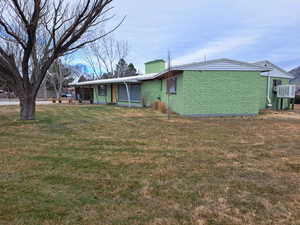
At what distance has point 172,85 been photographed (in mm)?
12078

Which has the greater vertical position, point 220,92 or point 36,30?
point 36,30

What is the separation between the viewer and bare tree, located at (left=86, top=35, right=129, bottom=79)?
3423cm

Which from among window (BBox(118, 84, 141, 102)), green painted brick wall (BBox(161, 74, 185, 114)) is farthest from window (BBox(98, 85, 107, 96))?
green painted brick wall (BBox(161, 74, 185, 114))

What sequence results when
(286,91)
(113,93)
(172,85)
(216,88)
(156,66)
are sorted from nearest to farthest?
(216,88), (172,85), (286,91), (113,93), (156,66)

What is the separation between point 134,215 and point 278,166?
2.89 meters

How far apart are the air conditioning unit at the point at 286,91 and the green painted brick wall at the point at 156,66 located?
31.5 ft

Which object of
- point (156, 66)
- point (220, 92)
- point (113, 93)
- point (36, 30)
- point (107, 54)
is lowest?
point (220, 92)

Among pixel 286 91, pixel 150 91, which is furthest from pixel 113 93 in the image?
pixel 286 91

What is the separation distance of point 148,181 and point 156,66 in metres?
17.5

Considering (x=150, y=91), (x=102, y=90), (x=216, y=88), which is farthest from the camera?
(x=102, y=90)

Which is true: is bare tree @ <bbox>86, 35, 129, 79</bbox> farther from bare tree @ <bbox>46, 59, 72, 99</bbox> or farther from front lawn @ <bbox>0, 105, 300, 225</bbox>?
front lawn @ <bbox>0, 105, 300, 225</bbox>

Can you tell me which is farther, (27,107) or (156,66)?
(156,66)

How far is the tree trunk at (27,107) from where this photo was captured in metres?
8.18

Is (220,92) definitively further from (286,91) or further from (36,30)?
(36,30)
